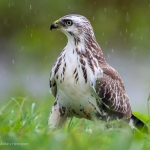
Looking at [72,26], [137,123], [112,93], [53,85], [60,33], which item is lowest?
[60,33]

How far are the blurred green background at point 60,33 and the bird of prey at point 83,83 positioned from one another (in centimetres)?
688

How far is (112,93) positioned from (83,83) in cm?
47

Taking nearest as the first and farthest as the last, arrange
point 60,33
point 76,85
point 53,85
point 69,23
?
point 76,85 < point 53,85 < point 69,23 < point 60,33

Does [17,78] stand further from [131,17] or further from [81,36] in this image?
[81,36]

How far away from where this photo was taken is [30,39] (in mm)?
16781

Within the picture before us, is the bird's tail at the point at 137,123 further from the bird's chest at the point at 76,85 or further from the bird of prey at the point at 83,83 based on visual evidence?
the bird's chest at the point at 76,85

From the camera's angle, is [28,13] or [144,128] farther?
[28,13]

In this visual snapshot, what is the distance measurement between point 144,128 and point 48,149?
88.1 inches

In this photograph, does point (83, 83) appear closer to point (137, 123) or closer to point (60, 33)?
point (137, 123)

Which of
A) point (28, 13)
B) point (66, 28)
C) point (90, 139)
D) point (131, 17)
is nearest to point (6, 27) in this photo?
point (28, 13)

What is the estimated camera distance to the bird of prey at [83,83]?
→ 7.56m

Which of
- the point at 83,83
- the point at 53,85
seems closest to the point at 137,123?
the point at 83,83

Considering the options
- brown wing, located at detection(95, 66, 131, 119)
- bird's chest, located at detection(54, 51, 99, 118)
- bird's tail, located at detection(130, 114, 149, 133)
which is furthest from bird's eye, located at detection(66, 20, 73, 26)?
bird's tail, located at detection(130, 114, 149, 133)

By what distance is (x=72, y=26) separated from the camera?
791 cm
